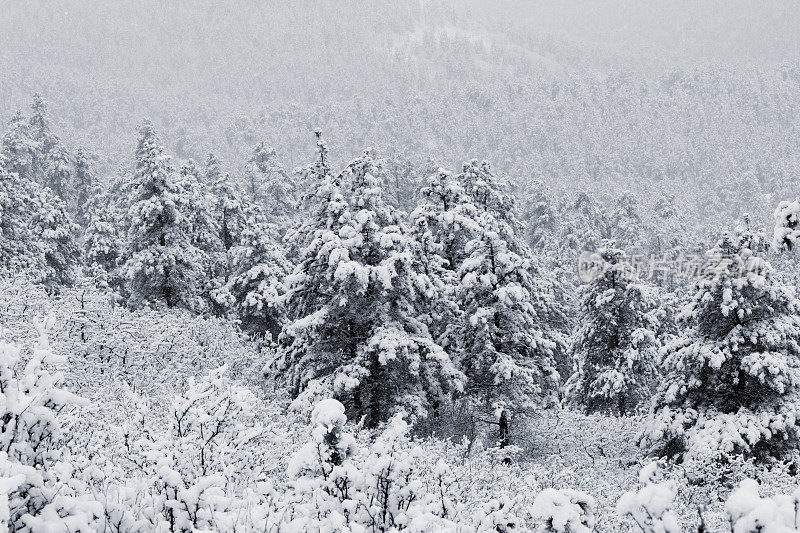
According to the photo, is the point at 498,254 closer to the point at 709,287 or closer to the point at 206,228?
the point at 709,287

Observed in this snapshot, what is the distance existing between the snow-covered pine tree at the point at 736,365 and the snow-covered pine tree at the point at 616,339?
23.0 feet

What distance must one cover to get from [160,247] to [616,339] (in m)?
19.5

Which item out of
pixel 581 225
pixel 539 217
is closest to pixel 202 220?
pixel 539 217

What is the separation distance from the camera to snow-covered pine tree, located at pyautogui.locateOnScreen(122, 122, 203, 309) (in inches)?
1033

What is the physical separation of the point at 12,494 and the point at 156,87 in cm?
19612

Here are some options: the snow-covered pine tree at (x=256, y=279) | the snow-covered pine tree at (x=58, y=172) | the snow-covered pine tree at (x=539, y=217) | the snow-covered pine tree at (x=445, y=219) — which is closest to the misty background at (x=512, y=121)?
the snow-covered pine tree at (x=539, y=217)

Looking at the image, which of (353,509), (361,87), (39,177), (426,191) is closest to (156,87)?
(361,87)

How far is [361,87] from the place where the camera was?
180 metres

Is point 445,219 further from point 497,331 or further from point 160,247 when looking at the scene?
point 160,247

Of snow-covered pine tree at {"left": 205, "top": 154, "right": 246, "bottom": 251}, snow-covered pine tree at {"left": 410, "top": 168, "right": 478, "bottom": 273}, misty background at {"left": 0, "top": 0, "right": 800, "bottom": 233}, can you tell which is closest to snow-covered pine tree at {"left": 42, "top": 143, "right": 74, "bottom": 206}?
snow-covered pine tree at {"left": 205, "top": 154, "right": 246, "bottom": 251}

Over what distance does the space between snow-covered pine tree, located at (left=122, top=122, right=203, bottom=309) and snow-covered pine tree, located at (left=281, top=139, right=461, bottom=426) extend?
11.4 m

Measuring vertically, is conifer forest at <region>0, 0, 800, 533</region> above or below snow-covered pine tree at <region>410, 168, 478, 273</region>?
below

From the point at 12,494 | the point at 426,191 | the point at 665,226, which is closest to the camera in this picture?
the point at 12,494

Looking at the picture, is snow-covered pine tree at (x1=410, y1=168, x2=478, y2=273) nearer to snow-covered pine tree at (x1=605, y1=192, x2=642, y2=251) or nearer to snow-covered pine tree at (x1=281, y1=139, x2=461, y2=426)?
snow-covered pine tree at (x1=281, y1=139, x2=461, y2=426)
